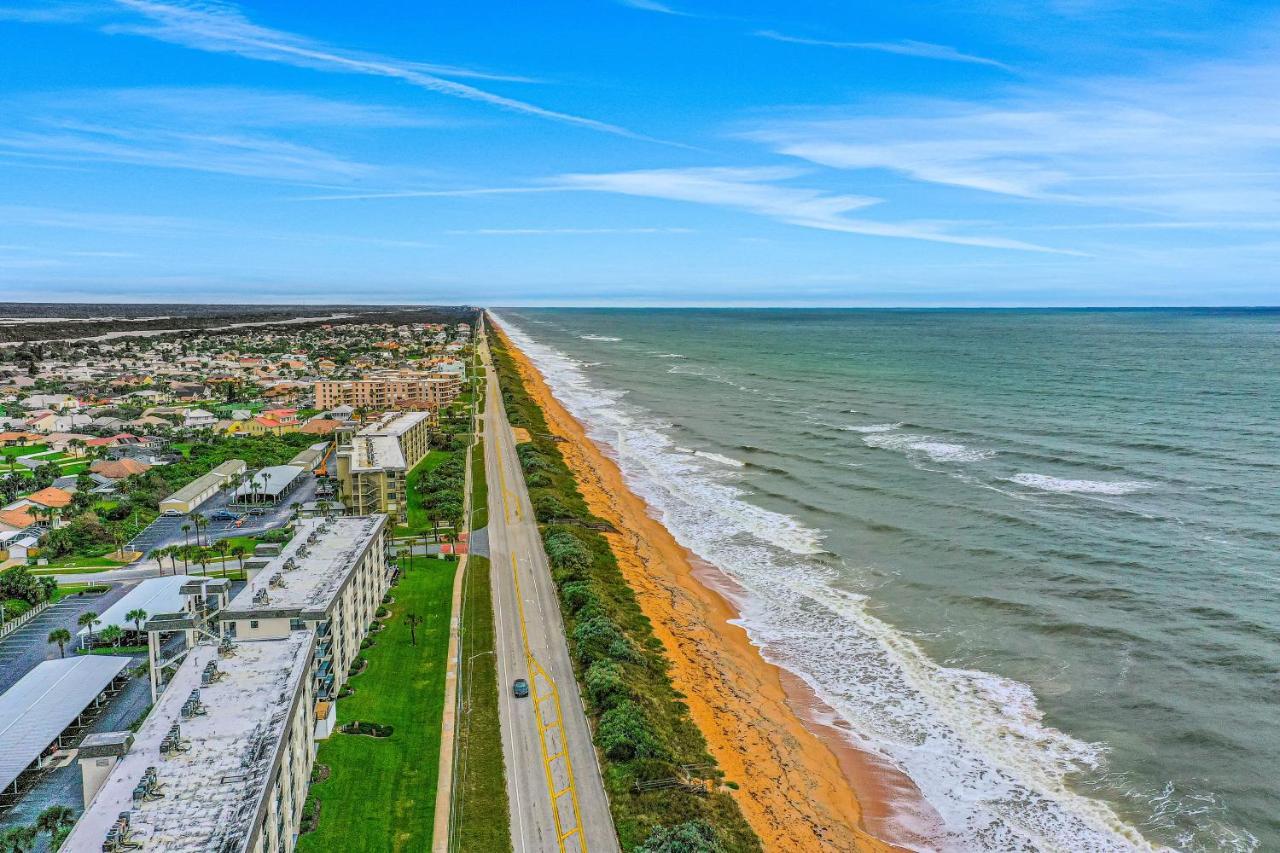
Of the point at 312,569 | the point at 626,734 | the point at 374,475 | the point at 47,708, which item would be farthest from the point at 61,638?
the point at 626,734

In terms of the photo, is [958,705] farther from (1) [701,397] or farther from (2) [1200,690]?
(1) [701,397]

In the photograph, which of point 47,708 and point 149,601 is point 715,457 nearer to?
point 149,601

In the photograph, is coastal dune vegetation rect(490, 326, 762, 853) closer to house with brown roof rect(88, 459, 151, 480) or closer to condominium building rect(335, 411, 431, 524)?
condominium building rect(335, 411, 431, 524)

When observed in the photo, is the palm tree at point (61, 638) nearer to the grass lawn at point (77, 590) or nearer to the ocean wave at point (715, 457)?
the grass lawn at point (77, 590)

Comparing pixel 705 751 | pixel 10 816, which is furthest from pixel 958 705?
pixel 10 816

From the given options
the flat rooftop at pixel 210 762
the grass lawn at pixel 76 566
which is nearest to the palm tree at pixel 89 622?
the grass lawn at pixel 76 566

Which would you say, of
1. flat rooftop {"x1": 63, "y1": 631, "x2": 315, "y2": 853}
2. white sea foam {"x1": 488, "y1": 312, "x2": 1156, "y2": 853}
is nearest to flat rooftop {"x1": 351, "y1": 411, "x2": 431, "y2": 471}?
white sea foam {"x1": 488, "y1": 312, "x2": 1156, "y2": 853}
